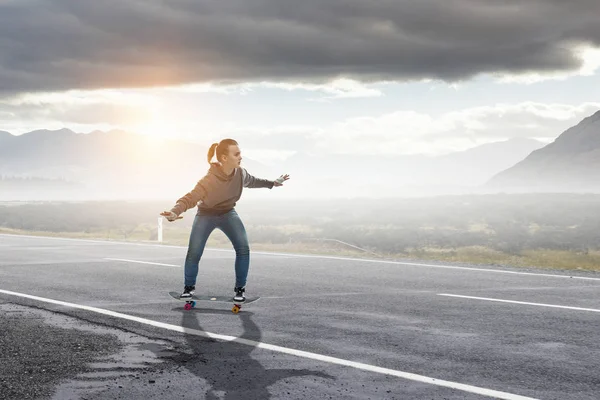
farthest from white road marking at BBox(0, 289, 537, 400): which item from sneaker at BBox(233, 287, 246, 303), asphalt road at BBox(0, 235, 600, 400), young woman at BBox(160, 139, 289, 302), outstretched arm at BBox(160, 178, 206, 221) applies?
outstretched arm at BBox(160, 178, 206, 221)

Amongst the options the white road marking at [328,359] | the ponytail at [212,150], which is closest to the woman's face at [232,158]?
the ponytail at [212,150]

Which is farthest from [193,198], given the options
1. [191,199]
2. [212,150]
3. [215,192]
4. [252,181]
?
[252,181]

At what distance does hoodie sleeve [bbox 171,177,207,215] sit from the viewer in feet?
28.3

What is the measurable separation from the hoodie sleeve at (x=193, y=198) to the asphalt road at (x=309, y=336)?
1256 millimetres

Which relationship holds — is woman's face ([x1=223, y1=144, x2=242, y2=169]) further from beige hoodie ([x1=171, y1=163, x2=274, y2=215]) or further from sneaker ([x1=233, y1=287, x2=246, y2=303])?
sneaker ([x1=233, y1=287, x2=246, y2=303])

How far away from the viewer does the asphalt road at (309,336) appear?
17.7 ft

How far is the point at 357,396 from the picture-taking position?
201 inches

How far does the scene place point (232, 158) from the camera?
28.6ft

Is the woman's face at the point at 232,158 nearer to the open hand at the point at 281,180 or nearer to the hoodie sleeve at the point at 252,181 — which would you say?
the hoodie sleeve at the point at 252,181

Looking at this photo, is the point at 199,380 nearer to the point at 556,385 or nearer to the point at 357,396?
the point at 357,396

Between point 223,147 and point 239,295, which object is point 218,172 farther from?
point 239,295

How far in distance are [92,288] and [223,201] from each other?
11.0 feet

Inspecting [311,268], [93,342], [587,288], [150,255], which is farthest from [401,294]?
[150,255]

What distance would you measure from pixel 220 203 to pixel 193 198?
331 mm
